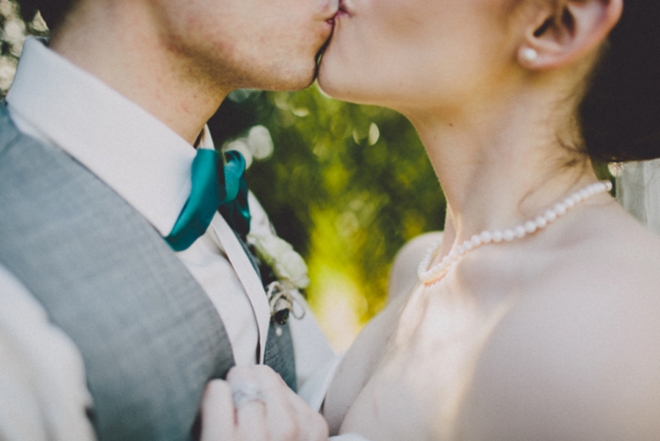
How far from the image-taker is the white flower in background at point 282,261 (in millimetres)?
1870

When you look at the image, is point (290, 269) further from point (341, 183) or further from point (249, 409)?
point (341, 183)

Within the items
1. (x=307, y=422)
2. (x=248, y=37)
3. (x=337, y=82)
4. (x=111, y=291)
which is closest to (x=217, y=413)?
(x=307, y=422)

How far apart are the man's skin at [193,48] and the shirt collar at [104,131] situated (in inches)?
4.8

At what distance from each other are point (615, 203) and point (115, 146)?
4.47 feet

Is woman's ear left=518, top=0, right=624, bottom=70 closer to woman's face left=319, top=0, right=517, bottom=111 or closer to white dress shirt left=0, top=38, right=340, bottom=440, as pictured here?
woman's face left=319, top=0, right=517, bottom=111

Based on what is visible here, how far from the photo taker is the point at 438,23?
4.45ft

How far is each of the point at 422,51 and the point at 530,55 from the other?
11.3 inches

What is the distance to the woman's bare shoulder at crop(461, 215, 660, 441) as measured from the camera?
98cm

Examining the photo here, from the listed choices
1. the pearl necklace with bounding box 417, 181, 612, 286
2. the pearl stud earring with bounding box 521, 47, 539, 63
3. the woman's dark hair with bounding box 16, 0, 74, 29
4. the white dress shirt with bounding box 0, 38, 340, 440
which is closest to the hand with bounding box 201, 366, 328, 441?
the white dress shirt with bounding box 0, 38, 340, 440

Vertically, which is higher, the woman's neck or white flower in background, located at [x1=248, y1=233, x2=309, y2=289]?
the woman's neck

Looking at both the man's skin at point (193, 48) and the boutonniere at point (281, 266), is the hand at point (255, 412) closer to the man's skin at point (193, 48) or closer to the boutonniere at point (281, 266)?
the man's skin at point (193, 48)

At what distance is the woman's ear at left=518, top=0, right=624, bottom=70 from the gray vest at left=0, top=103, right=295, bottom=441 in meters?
1.07

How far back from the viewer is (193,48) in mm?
1591

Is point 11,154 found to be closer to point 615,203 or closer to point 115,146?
point 115,146
